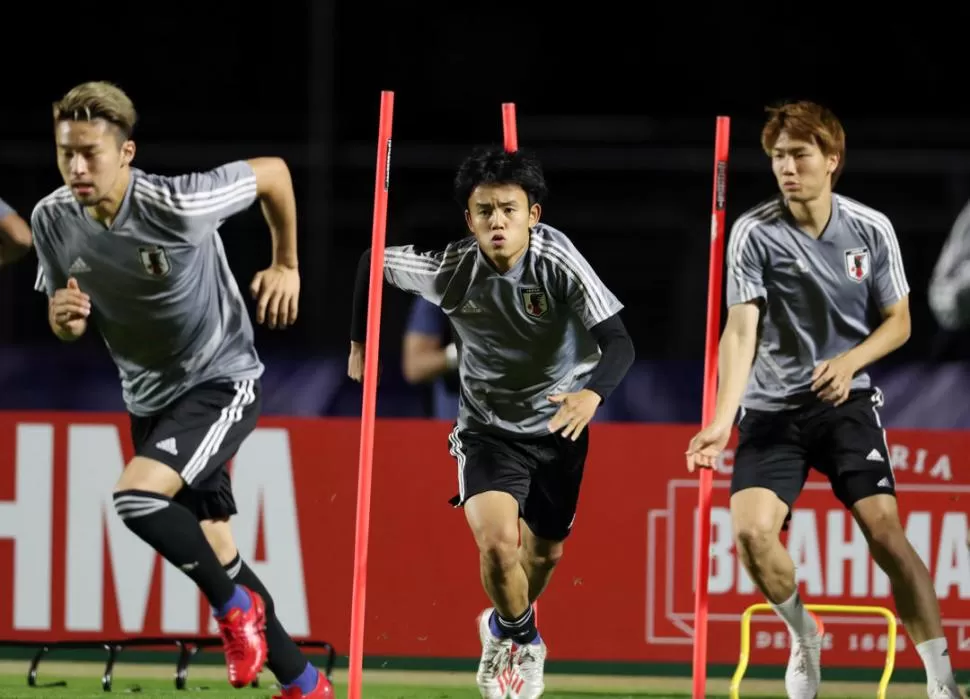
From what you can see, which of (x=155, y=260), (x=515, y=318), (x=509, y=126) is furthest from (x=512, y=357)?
(x=155, y=260)

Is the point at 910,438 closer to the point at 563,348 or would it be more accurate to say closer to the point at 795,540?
the point at 795,540

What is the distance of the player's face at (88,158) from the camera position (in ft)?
17.9

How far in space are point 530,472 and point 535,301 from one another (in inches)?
25.1

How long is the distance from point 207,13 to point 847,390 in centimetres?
1265

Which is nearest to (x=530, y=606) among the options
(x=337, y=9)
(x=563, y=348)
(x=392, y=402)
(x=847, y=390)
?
(x=563, y=348)

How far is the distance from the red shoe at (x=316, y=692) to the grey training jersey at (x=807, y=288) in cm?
184

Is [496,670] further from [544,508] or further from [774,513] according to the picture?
[774,513]

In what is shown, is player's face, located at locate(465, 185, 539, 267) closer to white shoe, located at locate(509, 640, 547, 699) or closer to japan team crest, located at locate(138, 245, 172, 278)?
japan team crest, located at locate(138, 245, 172, 278)

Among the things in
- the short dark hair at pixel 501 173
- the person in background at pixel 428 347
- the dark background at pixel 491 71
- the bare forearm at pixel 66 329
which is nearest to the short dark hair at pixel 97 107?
the bare forearm at pixel 66 329

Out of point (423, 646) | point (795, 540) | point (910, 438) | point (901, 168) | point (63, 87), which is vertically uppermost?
point (63, 87)

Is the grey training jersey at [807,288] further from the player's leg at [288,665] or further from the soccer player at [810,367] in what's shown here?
the player's leg at [288,665]

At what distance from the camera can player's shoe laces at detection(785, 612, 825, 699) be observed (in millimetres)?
6102

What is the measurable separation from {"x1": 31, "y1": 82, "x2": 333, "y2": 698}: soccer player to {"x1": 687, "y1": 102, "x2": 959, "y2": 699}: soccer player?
1594mm

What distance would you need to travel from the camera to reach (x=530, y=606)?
20.5 ft
